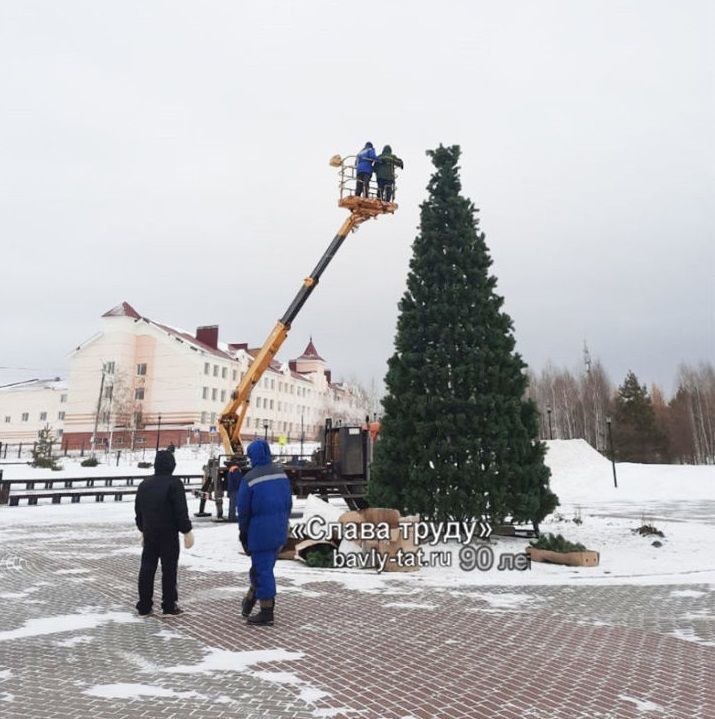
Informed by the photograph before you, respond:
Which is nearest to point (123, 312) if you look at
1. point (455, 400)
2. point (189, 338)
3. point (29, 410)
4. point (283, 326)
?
point (189, 338)

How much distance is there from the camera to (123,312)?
5744 cm

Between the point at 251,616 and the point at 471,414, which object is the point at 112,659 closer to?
the point at 251,616

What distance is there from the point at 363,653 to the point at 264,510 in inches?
65.7

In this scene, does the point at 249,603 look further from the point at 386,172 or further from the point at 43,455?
the point at 43,455

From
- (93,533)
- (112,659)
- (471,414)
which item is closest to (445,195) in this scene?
(471,414)

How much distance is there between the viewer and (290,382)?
231 ft

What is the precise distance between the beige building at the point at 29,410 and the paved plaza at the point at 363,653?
6586 centimetres

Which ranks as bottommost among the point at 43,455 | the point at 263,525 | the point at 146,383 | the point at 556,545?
the point at 556,545

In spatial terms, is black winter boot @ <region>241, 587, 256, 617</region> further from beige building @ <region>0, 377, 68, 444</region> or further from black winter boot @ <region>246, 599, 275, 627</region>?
beige building @ <region>0, 377, 68, 444</region>

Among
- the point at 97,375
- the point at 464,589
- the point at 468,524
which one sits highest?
the point at 97,375

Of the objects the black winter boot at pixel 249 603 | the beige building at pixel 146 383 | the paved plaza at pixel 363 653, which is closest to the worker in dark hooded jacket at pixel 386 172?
the paved plaza at pixel 363 653

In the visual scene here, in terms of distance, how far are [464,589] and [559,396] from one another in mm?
63665

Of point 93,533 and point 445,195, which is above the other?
point 445,195

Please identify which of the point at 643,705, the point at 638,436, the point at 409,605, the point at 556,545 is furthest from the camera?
the point at 638,436
